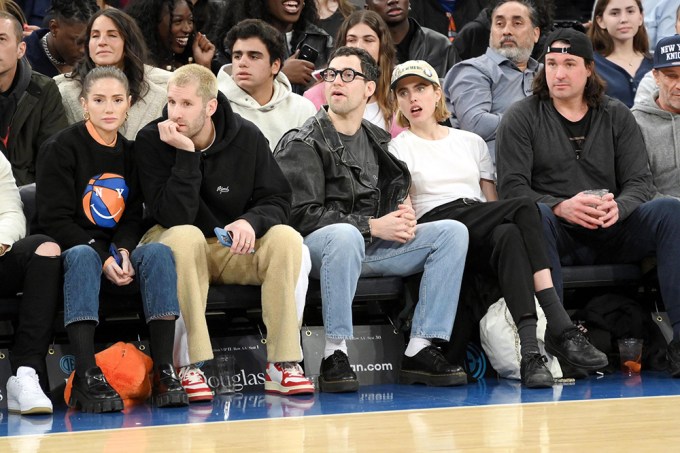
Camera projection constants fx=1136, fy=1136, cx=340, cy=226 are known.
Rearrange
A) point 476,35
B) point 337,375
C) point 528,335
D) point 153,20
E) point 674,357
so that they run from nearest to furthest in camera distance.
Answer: point 337,375
point 528,335
point 674,357
point 153,20
point 476,35

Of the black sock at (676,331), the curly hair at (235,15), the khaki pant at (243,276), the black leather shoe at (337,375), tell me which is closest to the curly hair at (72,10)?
the curly hair at (235,15)

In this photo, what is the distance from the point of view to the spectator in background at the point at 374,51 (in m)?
6.40

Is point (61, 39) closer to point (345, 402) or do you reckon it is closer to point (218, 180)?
point (218, 180)

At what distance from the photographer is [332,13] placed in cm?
782

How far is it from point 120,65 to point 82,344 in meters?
1.84

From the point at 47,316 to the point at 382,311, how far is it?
70.9 inches

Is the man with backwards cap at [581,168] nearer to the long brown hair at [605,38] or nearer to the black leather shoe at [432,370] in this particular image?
the black leather shoe at [432,370]

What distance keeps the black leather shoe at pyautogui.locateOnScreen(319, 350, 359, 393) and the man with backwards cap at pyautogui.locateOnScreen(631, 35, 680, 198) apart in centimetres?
222

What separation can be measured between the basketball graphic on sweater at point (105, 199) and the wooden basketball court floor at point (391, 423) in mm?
849

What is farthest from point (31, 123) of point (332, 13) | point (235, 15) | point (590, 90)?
point (590, 90)

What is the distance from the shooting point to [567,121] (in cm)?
601

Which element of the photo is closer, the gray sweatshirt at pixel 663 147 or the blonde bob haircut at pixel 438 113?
the blonde bob haircut at pixel 438 113

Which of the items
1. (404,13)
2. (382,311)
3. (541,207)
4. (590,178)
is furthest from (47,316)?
(404,13)

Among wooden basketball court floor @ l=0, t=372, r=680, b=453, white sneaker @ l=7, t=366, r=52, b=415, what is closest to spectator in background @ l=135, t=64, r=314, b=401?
wooden basketball court floor @ l=0, t=372, r=680, b=453
